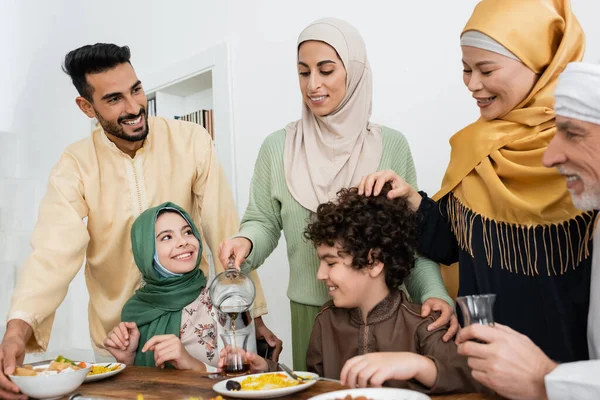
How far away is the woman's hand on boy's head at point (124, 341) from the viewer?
2.11m

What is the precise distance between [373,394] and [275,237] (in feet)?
3.51

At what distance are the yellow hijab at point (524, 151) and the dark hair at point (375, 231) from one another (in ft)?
0.58

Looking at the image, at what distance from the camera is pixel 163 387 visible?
1.55 meters

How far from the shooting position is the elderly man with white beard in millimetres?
1130

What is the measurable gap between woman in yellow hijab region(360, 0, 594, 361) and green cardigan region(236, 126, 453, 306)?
0.33 meters

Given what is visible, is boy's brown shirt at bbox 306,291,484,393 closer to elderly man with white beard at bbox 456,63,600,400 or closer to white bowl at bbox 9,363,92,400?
elderly man with white beard at bbox 456,63,600,400

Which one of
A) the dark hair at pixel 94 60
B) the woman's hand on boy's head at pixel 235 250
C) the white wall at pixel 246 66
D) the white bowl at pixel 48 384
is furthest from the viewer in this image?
the white wall at pixel 246 66

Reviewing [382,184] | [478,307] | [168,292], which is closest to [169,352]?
[168,292]

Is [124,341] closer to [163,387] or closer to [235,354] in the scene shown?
[163,387]

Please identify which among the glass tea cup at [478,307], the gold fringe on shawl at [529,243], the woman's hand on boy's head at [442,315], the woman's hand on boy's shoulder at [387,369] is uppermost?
the gold fringe on shawl at [529,243]

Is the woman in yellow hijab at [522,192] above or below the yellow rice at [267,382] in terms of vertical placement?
above

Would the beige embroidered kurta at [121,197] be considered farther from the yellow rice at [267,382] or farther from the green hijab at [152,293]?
the yellow rice at [267,382]

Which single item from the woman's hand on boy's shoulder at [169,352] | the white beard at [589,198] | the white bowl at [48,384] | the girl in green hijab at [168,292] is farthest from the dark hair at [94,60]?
the white beard at [589,198]

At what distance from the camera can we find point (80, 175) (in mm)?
2498
